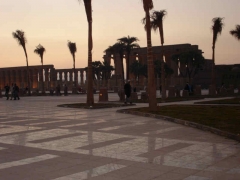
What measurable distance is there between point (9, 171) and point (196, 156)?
3678 mm

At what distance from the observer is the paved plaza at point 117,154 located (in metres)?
6.06

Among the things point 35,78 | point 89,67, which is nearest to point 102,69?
point 35,78

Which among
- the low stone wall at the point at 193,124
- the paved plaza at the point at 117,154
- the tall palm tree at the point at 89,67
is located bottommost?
the paved plaza at the point at 117,154

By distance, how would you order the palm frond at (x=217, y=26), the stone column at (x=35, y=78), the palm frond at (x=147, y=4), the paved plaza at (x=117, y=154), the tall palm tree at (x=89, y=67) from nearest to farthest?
the paved plaza at (x=117, y=154)
the palm frond at (x=147, y=4)
the tall palm tree at (x=89, y=67)
the palm frond at (x=217, y=26)
the stone column at (x=35, y=78)

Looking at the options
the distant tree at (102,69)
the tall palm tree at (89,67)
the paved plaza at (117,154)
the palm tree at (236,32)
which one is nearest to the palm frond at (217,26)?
the palm tree at (236,32)

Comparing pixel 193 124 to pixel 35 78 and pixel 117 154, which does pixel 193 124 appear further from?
pixel 35 78

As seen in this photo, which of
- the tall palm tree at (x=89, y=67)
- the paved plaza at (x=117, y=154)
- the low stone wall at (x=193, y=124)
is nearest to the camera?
the paved plaza at (x=117, y=154)

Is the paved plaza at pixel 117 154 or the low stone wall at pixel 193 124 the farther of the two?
the low stone wall at pixel 193 124

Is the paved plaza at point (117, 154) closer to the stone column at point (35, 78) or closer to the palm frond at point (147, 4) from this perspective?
the palm frond at point (147, 4)

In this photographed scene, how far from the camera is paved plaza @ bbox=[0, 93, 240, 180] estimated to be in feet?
19.9

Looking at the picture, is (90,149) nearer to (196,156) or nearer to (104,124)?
(196,156)

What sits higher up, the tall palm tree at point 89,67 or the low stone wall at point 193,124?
the tall palm tree at point 89,67

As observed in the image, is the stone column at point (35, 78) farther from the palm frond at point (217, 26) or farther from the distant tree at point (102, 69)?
the palm frond at point (217, 26)

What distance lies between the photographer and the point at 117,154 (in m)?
7.62
